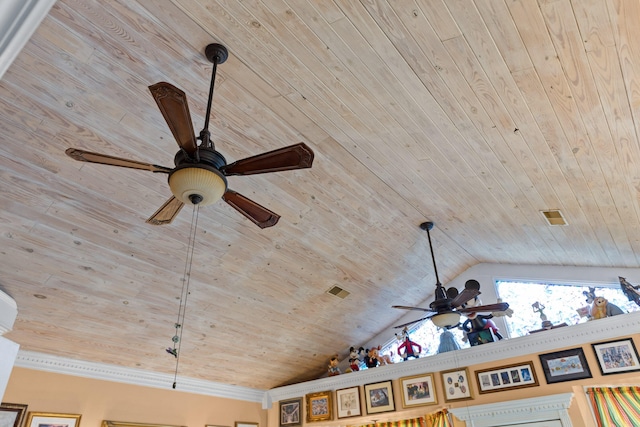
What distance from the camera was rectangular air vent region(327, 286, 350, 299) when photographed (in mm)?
4742

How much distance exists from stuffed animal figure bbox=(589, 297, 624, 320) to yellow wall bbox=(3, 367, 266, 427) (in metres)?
4.36

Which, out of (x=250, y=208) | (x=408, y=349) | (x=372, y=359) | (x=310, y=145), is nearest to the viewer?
(x=250, y=208)

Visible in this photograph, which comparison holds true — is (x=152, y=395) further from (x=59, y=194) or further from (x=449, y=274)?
(x=449, y=274)

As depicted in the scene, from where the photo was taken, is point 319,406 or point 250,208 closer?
point 250,208

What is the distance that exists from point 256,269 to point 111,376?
2.17 metres

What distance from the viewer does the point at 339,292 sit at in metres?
4.82

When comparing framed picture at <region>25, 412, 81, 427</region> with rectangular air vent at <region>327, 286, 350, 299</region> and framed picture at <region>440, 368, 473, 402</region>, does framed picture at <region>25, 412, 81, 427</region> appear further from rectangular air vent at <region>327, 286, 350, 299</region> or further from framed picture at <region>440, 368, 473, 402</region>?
framed picture at <region>440, 368, 473, 402</region>

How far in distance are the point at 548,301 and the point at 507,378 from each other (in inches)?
38.4

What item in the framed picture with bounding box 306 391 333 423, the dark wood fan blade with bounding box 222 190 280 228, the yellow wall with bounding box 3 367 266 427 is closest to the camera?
the dark wood fan blade with bounding box 222 190 280 228

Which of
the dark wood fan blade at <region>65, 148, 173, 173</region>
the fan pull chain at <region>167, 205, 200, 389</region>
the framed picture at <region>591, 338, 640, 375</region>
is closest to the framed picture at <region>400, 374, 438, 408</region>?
the framed picture at <region>591, 338, 640, 375</region>

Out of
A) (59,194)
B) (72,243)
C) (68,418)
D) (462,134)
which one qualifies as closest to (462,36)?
(462,134)

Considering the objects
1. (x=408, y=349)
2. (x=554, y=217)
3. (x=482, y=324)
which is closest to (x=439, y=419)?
(x=408, y=349)

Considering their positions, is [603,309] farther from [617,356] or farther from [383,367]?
[383,367]

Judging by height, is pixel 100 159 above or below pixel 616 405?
above
